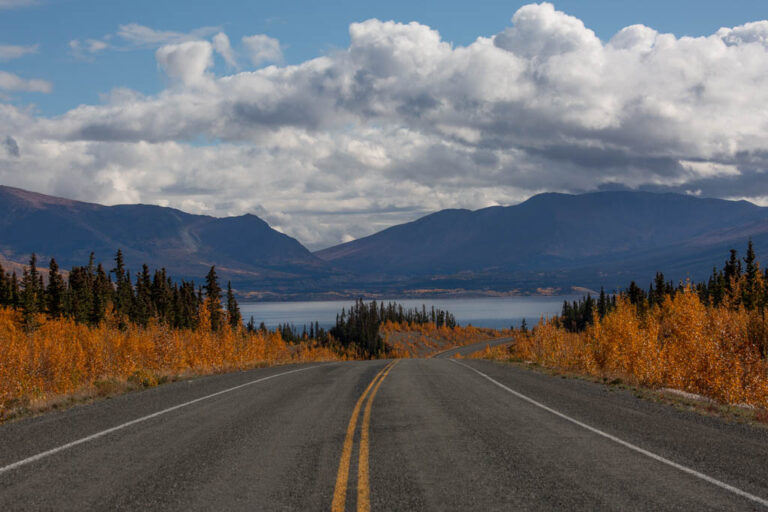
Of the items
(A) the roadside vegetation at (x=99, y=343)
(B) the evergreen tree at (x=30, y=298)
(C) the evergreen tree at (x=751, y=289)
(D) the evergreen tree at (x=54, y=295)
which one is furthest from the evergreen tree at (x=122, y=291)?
(C) the evergreen tree at (x=751, y=289)

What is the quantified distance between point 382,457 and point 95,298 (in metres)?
62.4

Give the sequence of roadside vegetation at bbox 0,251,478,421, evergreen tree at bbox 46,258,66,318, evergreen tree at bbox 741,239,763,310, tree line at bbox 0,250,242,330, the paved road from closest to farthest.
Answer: the paved road, roadside vegetation at bbox 0,251,478,421, tree line at bbox 0,250,242,330, evergreen tree at bbox 46,258,66,318, evergreen tree at bbox 741,239,763,310

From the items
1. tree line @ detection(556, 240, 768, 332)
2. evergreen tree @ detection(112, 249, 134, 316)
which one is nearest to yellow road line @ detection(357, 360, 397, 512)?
tree line @ detection(556, 240, 768, 332)

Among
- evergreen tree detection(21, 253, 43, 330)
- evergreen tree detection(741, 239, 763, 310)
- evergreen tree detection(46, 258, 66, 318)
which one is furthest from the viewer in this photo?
evergreen tree detection(741, 239, 763, 310)

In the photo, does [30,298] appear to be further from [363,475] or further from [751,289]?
[751,289]

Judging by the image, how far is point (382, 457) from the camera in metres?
9.07

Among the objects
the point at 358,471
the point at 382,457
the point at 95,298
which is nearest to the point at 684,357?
the point at 382,457

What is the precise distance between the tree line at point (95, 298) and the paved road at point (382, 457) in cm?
3420

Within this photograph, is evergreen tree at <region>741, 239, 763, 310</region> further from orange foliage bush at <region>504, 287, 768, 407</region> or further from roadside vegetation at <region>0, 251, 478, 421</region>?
roadside vegetation at <region>0, 251, 478, 421</region>

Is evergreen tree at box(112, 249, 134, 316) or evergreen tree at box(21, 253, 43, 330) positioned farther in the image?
evergreen tree at box(112, 249, 134, 316)

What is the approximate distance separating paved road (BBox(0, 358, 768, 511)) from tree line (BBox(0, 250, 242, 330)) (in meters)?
34.2

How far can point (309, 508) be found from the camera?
6672 mm

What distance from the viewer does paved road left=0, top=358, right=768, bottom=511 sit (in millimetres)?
7102

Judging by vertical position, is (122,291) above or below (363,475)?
above
